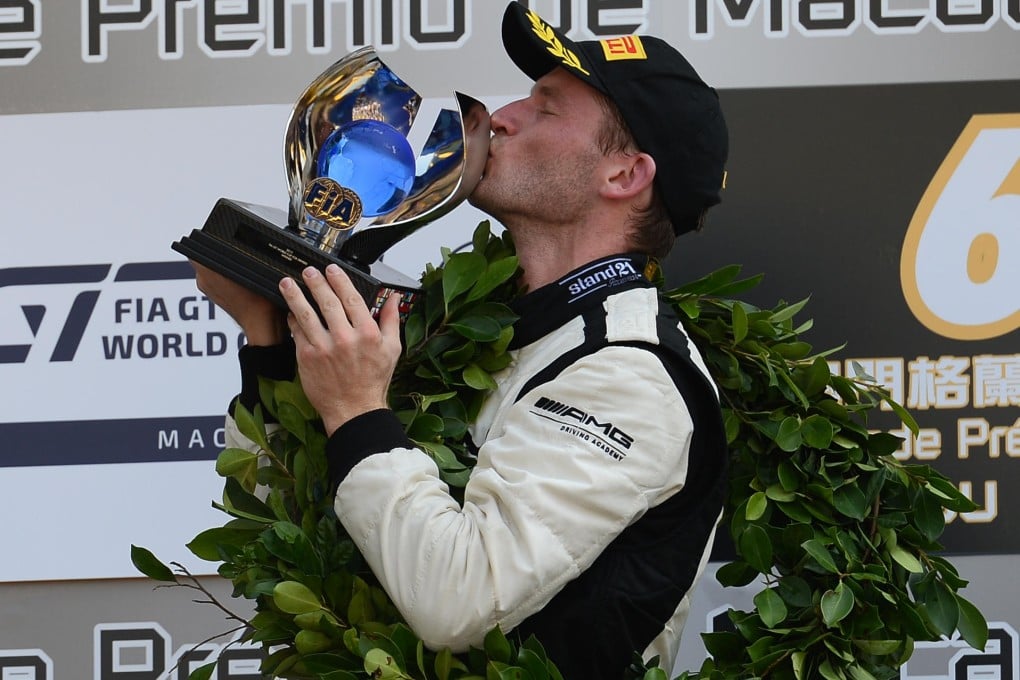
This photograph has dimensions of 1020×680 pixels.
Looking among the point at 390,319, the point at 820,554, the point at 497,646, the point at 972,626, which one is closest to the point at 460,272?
the point at 390,319

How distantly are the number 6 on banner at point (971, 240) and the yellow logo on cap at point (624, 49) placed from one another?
26.1 inches

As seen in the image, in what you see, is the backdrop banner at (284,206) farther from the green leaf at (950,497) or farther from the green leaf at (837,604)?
the green leaf at (837,604)

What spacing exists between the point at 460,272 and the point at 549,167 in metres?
0.22

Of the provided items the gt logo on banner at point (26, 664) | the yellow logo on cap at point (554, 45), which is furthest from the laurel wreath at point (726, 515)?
the gt logo on banner at point (26, 664)

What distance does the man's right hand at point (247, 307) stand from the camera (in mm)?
1369

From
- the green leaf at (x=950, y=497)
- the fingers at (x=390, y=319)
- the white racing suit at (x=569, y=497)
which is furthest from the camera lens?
the green leaf at (x=950, y=497)

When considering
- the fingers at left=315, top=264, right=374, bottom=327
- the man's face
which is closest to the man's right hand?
the fingers at left=315, top=264, right=374, bottom=327

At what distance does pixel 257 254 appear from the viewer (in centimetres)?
133

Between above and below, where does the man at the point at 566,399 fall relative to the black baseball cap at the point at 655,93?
below

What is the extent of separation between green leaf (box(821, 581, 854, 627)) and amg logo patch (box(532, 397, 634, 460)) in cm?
36

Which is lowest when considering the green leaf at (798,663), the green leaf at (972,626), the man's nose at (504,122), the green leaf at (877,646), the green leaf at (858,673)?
the green leaf at (858,673)

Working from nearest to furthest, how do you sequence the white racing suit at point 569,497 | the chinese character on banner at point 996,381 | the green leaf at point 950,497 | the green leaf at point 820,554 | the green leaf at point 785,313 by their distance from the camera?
the white racing suit at point 569,497 → the green leaf at point 820,554 → the green leaf at point 950,497 → the green leaf at point 785,313 → the chinese character on banner at point 996,381

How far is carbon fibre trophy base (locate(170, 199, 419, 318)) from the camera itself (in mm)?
1315

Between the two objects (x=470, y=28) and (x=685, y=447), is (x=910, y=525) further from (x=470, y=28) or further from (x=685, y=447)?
(x=470, y=28)
